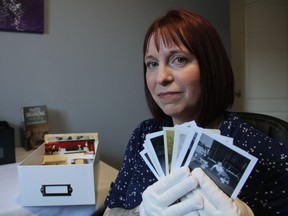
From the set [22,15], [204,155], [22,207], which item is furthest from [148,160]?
[22,15]

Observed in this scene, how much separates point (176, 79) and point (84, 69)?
112 cm

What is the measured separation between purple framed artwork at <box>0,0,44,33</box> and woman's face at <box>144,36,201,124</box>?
1.06 m

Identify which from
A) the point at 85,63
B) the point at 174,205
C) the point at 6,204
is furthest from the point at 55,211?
the point at 85,63

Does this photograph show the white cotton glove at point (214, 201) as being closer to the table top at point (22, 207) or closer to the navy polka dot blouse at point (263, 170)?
the navy polka dot blouse at point (263, 170)

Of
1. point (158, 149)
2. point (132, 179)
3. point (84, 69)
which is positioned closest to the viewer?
point (158, 149)

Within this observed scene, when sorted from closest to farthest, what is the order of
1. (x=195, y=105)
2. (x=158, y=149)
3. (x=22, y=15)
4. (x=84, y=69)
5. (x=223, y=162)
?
(x=223, y=162), (x=158, y=149), (x=195, y=105), (x=22, y=15), (x=84, y=69)

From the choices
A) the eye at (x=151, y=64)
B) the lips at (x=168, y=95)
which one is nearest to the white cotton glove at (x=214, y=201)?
the lips at (x=168, y=95)

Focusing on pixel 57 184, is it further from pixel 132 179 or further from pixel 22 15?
pixel 22 15

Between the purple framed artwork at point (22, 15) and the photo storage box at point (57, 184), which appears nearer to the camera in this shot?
the photo storage box at point (57, 184)

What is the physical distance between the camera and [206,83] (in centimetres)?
74

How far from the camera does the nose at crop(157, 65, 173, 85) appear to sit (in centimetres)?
73

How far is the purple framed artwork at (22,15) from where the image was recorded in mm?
1485

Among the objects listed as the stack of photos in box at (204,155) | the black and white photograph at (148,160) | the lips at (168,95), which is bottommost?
the black and white photograph at (148,160)

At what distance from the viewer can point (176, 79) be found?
0.73 metres
